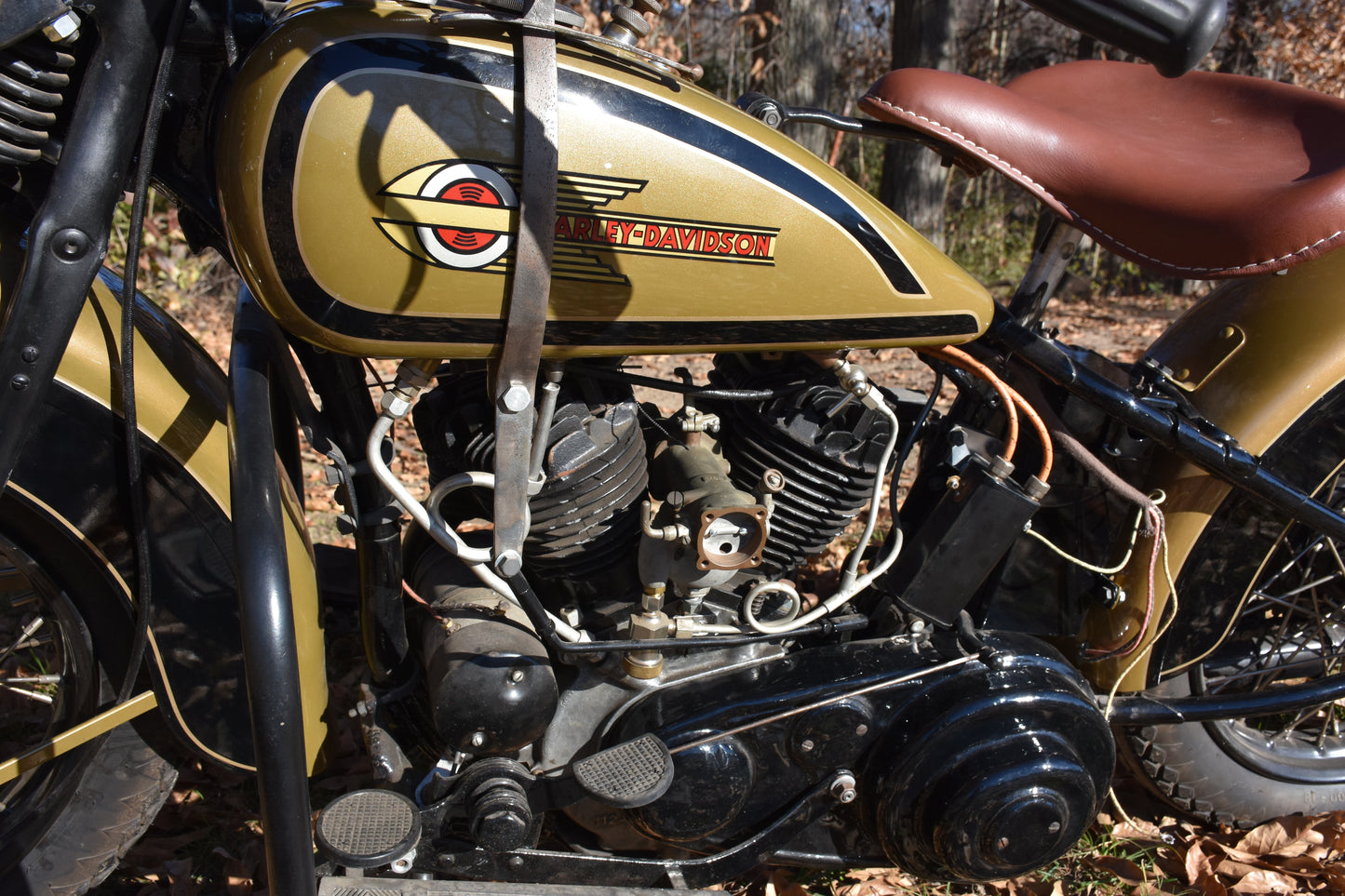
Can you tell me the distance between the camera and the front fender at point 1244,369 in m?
1.66

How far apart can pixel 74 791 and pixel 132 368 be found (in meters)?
0.79

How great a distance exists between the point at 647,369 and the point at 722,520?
134 inches

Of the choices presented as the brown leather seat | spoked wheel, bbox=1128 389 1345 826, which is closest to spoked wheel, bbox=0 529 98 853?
the brown leather seat

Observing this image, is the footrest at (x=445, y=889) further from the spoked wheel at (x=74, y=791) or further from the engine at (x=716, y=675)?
the spoked wheel at (x=74, y=791)

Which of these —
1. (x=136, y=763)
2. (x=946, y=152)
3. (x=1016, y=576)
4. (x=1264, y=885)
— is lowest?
(x=1264, y=885)

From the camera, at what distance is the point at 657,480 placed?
1.63 metres

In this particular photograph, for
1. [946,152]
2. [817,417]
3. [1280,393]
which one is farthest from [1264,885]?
[946,152]

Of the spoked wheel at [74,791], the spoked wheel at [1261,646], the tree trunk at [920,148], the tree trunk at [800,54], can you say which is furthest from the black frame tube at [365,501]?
the tree trunk at [920,148]

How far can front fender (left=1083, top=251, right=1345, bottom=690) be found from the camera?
166 cm

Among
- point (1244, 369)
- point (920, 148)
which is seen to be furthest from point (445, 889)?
point (920, 148)

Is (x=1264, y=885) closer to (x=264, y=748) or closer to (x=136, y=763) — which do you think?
(x=264, y=748)

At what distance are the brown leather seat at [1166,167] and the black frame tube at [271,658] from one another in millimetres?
1134

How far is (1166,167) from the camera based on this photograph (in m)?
1.56

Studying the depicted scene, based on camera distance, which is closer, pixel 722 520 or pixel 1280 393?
pixel 722 520
